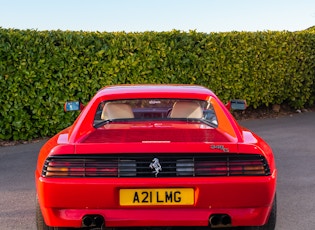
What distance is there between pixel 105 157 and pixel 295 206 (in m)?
2.90

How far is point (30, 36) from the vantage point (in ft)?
37.2

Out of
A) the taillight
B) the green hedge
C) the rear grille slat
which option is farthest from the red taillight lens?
the green hedge

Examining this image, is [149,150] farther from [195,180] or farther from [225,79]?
[225,79]

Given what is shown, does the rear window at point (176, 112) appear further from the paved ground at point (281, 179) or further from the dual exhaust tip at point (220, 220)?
the paved ground at point (281, 179)

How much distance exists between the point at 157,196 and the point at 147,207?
0.11 metres

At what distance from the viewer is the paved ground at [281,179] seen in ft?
18.7

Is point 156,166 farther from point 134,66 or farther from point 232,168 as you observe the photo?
point 134,66

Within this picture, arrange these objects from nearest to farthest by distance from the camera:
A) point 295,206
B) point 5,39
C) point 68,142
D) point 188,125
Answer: point 68,142 < point 188,125 < point 295,206 < point 5,39

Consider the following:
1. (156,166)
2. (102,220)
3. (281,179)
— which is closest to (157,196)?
(156,166)

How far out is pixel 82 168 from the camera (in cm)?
419

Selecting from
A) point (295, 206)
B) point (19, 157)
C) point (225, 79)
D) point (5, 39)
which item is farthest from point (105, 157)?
point (225, 79)

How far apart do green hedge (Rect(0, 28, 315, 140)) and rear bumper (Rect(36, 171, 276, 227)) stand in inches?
286

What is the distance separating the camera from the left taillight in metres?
4.18

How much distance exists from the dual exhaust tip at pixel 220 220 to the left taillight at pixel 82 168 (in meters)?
0.81
